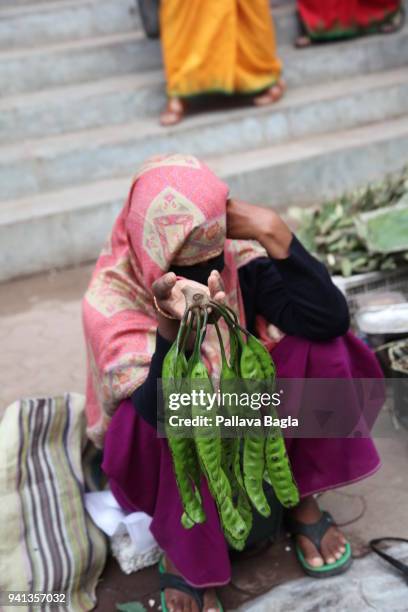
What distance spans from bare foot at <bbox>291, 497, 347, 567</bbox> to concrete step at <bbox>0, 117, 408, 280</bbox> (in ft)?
9.56

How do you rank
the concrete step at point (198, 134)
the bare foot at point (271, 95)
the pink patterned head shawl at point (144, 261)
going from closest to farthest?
1. the pink patterned head shawl at point (144, 261)
2. the concrete step at point (198, 134)
3. the bare foot at point (271, 95)

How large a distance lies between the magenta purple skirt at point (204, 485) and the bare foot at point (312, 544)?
0.41 feet

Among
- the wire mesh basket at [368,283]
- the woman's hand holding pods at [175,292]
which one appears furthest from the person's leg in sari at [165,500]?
the wire mesh basket at [368,283]

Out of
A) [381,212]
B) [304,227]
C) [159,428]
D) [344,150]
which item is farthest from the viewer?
[344,150]

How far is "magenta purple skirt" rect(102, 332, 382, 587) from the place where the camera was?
220 cm

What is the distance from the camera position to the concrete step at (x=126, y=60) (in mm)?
5980

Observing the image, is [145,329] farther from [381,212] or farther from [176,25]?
[176,25]

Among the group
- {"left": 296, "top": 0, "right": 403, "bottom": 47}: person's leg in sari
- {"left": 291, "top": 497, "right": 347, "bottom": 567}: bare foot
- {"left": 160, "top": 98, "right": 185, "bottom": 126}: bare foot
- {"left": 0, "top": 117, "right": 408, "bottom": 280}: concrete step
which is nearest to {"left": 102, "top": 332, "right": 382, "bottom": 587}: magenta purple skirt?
{"left": 291, "top": 497, "right": 347, "bottom": 567}: bare foot

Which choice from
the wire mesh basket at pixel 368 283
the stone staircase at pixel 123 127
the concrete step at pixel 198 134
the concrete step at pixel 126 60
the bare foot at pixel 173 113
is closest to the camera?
the wire mesh basket at pixel 368 283

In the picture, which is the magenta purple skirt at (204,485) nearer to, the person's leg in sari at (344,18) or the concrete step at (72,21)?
the person's leg in sari at (344,18)

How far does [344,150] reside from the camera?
215 inches

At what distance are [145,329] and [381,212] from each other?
1.49 metres

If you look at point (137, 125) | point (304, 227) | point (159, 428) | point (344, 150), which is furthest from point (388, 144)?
point (159, 428)

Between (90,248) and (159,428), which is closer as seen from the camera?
(159,428)
